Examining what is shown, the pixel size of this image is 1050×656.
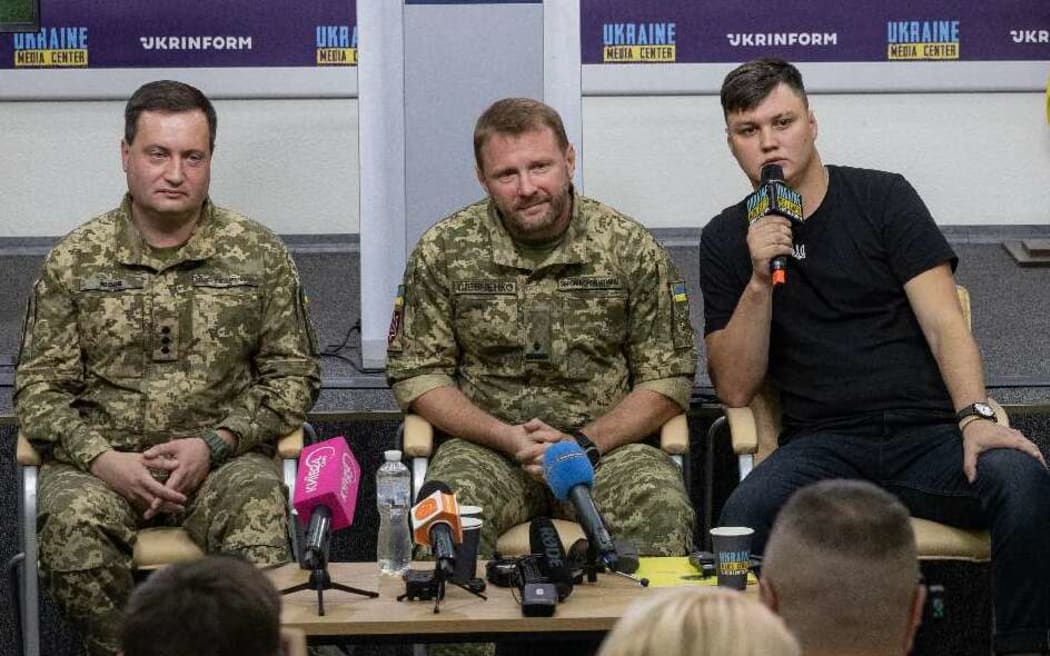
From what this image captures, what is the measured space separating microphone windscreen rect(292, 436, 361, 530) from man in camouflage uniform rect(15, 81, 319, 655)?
739 mm

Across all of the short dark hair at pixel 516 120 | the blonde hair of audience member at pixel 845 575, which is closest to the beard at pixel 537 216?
the short dark hair at pixel 516 120

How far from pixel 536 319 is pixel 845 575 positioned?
6.76 ft

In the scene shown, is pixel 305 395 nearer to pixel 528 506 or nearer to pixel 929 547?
pixel 528 506

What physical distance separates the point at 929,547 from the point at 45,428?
1.97m

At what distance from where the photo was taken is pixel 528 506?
390 cm

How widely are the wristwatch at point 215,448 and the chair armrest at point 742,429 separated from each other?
3.82ft

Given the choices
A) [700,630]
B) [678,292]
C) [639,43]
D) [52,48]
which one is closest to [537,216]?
[678,292]

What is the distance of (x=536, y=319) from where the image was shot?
13.3 ft

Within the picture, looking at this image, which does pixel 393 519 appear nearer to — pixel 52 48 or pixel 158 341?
pixel 158 341

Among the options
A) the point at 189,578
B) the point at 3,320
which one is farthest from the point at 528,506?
the point at 3,320

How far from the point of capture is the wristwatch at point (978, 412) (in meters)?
3.78

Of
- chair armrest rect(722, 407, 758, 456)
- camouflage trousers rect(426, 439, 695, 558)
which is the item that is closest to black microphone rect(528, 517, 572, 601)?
camouflage trousers rect(426, 439, 695, 558)

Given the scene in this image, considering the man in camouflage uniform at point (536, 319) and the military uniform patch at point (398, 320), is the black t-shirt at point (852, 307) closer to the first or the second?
the man in camouflage uniform at point (536, 319)

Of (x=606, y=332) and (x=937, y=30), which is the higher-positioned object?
(x=937, y=30)
